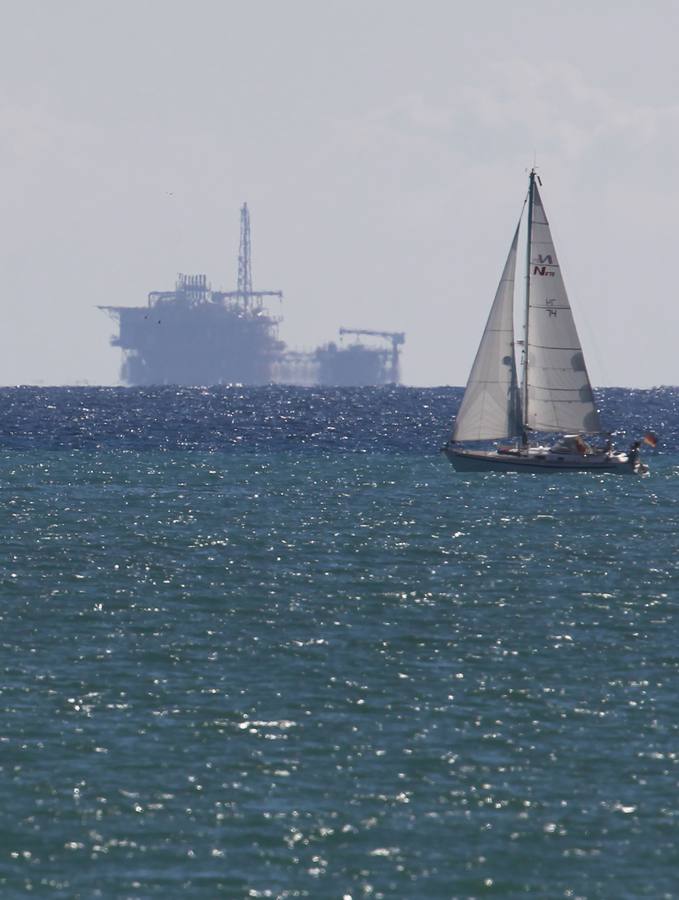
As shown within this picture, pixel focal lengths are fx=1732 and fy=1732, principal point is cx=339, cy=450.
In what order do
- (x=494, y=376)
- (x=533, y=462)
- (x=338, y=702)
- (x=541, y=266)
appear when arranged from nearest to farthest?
(x=338, y=702) → (x=494, y=376) → (x=533, y=462) → (x=541, y=266)

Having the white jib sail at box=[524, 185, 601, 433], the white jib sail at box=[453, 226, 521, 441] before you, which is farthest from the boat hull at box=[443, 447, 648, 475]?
the white jib sail at box=[524, 185, 601, 433]

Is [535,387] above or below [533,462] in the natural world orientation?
above

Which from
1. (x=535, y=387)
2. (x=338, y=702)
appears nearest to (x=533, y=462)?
(x=535, y=387)

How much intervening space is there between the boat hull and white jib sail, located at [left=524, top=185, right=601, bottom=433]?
1590 millimetres

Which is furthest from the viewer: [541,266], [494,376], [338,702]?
[541,266]

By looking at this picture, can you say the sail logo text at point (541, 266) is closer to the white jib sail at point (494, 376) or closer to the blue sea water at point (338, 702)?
the white jib sail at point (494, 376)

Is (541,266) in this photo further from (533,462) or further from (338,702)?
(338,702)

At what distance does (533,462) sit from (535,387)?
3161 millimetres

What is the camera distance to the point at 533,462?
224 feet

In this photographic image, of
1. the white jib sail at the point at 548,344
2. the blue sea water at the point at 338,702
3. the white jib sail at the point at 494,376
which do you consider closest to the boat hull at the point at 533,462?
the white jib sail at the point at 494,376

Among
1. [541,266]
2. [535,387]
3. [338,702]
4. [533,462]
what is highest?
[541,266]

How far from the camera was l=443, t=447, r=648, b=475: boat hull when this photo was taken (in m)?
68.1

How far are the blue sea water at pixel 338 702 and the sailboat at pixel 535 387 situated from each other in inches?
427

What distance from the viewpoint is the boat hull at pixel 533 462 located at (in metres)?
68.1
